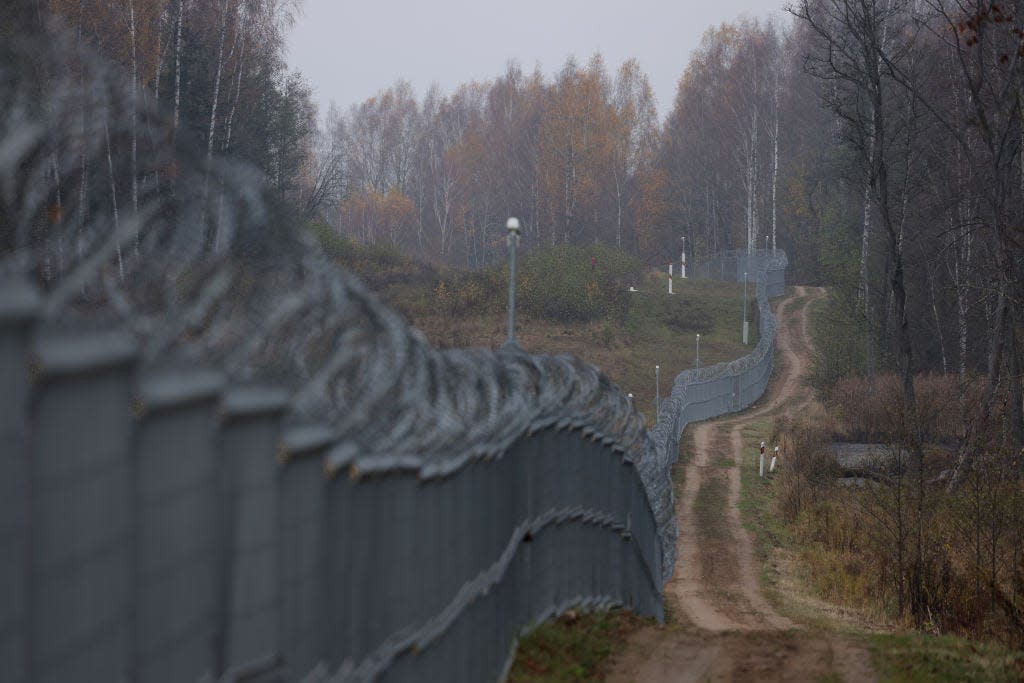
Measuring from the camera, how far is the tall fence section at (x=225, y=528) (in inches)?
81.3

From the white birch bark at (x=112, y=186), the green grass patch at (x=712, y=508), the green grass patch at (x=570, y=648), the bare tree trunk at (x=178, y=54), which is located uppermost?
the bare tree trunk at (x=178, y=54)

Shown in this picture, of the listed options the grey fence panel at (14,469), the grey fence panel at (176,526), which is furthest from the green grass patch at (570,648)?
the grey fence panel at (14,469)

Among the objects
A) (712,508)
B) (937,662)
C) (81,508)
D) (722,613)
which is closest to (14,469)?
(81,508)

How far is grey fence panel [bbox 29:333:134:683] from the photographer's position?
6.81 ft

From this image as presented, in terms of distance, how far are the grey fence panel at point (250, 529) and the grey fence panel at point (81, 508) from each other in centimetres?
50

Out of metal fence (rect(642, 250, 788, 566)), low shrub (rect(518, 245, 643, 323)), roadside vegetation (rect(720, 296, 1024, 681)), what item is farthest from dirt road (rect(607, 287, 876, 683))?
low shrub (rect(518, 245, 643, 323))

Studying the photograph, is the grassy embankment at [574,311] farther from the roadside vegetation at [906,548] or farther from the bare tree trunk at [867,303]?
the roadside vegetation at [906,548]

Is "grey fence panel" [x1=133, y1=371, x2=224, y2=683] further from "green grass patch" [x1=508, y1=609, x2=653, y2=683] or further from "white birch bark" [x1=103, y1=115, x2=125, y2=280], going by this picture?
"green grass patch" [x1=508, y1=609, x2=653, y2=683]

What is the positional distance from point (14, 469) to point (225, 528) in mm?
957

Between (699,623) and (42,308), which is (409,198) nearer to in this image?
(699,623)

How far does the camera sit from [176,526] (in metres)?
2.63

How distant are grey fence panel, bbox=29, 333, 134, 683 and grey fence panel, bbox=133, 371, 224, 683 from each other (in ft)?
0.36

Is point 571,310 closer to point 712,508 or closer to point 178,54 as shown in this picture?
point 178,54

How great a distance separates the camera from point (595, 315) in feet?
173
